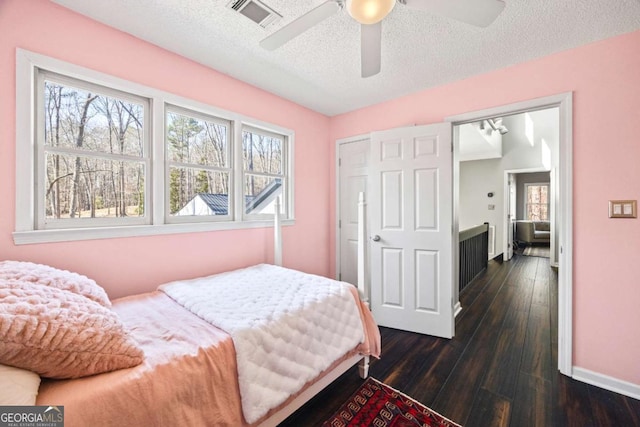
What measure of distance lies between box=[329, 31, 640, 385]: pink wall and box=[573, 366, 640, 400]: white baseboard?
0.03 m

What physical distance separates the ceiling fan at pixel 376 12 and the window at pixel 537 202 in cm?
992

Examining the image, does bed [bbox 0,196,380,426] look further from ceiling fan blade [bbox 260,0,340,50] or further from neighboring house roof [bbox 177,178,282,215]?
ceiling fan blade [bbox 260,0,340,50]

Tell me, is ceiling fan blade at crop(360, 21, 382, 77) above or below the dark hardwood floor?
above

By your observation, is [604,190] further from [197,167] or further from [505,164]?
A: [505,164]

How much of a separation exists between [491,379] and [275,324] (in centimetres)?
169

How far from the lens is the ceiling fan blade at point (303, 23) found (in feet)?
4.23

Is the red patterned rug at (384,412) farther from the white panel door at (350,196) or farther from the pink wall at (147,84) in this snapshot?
the white panel door at (350,196)

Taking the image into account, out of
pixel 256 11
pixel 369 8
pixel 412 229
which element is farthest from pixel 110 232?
pixel 412 229

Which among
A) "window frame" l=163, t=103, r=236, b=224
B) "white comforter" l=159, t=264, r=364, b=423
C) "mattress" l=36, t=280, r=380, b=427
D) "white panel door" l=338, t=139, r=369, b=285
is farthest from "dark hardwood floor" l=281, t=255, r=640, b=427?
"window frame" l=163, t=103, r=236, b=224

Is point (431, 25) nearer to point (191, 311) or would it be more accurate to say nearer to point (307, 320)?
point (307, 320)

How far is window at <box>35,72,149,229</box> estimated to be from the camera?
5.33 ft

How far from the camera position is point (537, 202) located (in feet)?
29.1

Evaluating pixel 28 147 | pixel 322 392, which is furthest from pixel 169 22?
pixel 322 392

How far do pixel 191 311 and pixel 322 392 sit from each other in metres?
1.05
